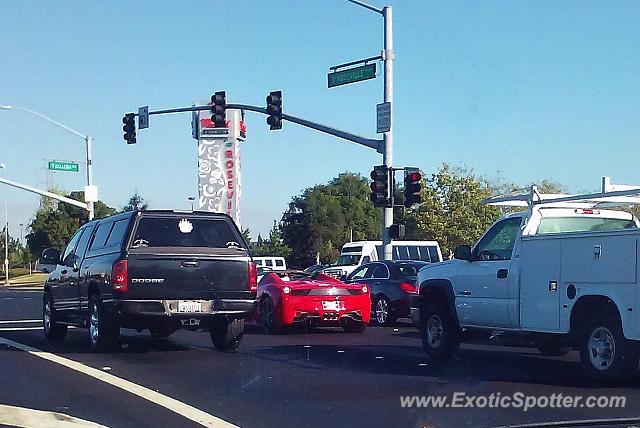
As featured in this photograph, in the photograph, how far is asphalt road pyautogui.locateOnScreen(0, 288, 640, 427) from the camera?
8.24m

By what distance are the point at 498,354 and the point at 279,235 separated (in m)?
68.5

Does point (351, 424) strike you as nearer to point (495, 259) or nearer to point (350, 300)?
point (495, 259)

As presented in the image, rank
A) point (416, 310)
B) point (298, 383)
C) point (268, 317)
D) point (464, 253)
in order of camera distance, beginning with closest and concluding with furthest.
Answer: point (298, 383), point (464, 253), point (416, 310), point (268, 317)

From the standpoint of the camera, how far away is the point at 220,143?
193 ft

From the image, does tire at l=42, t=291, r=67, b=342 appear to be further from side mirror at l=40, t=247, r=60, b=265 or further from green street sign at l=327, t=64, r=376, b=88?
green street sign at l=327, t=64, r=376, b=88

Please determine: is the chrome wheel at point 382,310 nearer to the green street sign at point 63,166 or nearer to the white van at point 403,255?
the white van at point 403,255

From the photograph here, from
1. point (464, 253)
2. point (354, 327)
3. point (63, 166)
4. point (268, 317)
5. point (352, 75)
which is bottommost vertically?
point (354, 327)

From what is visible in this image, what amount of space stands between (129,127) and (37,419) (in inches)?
858

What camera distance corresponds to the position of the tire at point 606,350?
9.57 metres

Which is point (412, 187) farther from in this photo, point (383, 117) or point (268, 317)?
point (268, 317)

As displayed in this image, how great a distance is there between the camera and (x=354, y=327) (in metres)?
17.2

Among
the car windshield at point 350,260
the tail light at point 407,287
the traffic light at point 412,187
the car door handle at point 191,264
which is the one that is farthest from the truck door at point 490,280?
the car windshield at point 350,260

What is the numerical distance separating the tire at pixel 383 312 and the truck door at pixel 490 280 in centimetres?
739

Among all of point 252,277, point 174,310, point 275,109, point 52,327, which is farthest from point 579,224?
point 275,109
